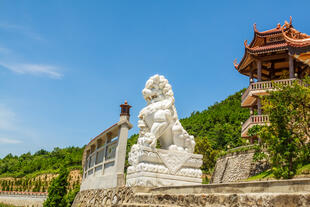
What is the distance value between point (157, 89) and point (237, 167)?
41.1 feet

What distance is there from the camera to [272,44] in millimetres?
18406

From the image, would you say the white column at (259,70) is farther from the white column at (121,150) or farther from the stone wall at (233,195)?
the stone wall at (233,195)

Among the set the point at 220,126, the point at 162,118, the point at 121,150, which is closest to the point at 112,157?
the point at 121,150

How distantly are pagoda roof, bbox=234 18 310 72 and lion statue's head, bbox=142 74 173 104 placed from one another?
1278 cm

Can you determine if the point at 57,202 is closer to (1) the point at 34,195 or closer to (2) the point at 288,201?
(1) the point at 34,195

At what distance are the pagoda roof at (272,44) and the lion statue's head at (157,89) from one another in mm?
12780

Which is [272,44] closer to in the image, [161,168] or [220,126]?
[220,126]

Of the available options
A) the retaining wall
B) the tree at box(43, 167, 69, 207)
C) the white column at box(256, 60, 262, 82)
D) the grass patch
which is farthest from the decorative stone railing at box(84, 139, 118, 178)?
the retaining wall

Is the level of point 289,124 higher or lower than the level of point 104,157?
higher

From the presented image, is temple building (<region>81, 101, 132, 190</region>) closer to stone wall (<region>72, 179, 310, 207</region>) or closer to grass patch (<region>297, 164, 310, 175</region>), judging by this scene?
stone wall (<region>72, 179, 310, 207</region>)

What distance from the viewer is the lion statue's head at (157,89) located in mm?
5523

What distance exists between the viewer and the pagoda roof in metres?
16.8

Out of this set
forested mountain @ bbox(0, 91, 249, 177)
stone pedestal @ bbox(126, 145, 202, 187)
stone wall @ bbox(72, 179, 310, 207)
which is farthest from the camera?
forested mountain @ bbox(0, 91, 249, 177)

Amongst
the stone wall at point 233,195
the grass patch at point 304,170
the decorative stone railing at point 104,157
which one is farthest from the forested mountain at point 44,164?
the stone wall at point 233,195
